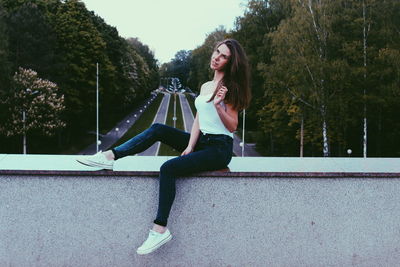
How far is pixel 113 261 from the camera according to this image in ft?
12.5

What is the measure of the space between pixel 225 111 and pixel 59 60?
32.6 m

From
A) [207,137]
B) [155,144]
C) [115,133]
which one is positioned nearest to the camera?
[207,137]

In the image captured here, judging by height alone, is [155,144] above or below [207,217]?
below

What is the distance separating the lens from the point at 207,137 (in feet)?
12.2

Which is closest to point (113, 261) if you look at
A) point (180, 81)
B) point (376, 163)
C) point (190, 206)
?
point (190, 206)

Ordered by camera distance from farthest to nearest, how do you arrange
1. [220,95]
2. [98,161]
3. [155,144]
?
1. [155,144]
2. [98,161]
3. [220,95]

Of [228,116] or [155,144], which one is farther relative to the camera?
[155,144]

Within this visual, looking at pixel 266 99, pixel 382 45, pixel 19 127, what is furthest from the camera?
pixel 266 99

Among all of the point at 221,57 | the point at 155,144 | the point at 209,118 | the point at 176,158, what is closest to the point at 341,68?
the point at 155,144

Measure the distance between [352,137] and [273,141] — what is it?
22.6 feet

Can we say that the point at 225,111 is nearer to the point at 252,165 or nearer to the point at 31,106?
the point at 252,165

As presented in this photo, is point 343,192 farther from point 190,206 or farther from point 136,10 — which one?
point 136,10

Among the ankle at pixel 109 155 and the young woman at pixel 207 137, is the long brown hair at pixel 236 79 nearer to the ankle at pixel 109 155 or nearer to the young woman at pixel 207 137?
the young woman at pixel 207 137

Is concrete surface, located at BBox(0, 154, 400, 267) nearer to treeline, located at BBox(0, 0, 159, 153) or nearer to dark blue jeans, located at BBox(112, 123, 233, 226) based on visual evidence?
dark blue jeans, located at BBox(112, 123, 233, 226)
